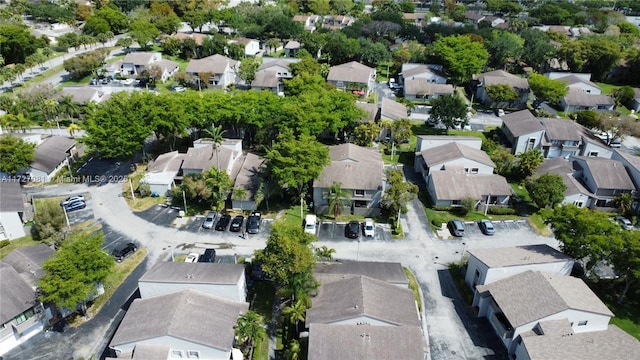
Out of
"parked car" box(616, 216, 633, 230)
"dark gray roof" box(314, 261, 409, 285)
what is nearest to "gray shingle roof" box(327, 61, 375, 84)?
"parked car" box(616, 216, 633, 230)

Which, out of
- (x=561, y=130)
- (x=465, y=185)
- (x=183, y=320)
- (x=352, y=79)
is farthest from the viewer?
(x=352, y=79)

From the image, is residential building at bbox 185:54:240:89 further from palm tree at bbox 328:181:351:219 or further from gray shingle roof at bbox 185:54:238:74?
palm tree at bbox 328:181:351:219

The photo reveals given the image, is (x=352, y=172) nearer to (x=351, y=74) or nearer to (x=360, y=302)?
(x=360, y=302)

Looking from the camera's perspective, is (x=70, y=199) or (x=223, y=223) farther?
(x=70, y=199)

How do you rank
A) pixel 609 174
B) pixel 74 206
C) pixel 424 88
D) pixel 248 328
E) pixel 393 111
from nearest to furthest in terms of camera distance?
pixel 248 328 → pixel 74 206 → pixel 609 174 → pixel 393 111 → pixel 424 88

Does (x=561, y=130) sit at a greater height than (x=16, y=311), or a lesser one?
greater

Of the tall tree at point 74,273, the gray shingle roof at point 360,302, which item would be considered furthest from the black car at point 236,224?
the gray shingle roof at point 360,302

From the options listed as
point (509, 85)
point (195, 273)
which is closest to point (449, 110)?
point (509, 85)
